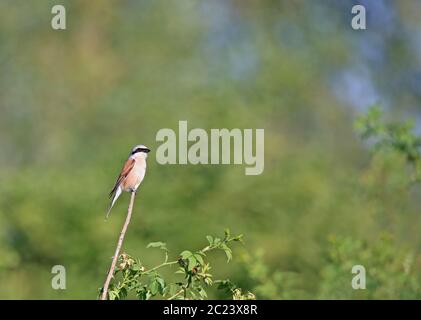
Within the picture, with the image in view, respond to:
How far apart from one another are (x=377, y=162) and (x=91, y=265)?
6025 mm

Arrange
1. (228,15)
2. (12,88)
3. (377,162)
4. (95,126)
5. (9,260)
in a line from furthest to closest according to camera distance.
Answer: (228,15), (12,88), (95,126), (9,260), (377,162)

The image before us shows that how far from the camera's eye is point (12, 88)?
28875mm

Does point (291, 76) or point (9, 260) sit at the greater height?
point (291, 76)

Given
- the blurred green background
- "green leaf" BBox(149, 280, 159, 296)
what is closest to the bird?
"green leaf" BBox(149, 280, 159, 296)

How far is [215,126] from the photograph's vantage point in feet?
65.7

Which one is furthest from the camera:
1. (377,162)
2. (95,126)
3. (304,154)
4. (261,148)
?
(95,126)

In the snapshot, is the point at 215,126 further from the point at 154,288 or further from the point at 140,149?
the point at 154,288

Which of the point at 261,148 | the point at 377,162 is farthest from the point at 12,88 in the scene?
the point at 377,162

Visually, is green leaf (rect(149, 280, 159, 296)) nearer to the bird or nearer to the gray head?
the bird

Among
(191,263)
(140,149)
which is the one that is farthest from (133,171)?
(191,263)

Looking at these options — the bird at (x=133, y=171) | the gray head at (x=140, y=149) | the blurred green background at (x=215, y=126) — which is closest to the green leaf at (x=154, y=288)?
the bird at (x=133, y=171)
